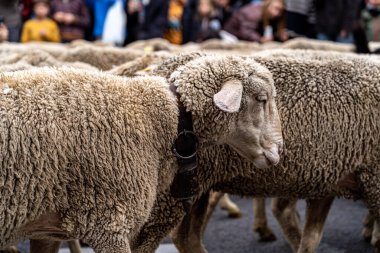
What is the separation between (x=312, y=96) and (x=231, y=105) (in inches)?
38.2

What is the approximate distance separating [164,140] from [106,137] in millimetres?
303

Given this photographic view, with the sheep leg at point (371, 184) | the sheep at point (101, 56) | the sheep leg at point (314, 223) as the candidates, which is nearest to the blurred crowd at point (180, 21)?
the sheep at point (101, 56)

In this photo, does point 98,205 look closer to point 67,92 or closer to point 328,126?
point 67,92

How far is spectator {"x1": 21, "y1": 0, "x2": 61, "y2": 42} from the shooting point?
1057 centimetres

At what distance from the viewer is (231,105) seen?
357 centimetres

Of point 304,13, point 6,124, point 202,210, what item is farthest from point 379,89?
point 304,13

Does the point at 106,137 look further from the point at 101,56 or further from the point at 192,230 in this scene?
the point at 101,56

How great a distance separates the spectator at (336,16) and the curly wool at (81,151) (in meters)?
5.62

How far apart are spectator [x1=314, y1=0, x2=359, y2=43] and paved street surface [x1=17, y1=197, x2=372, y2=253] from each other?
2690mm

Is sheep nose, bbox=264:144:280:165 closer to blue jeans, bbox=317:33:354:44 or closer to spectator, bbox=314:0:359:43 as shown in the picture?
spectator, bbox=314:0:359:43

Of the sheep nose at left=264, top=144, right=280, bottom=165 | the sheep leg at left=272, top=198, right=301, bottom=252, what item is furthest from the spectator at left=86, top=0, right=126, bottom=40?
the sheep nose at left=264, top=144, right=280, bottom=165

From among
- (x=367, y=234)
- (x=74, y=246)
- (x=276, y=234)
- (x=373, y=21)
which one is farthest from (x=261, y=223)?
(x=373, y=21)

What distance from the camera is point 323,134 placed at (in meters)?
4.41

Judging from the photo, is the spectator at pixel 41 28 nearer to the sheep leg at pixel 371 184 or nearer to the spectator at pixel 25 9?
the spectator at pixel 25 9
